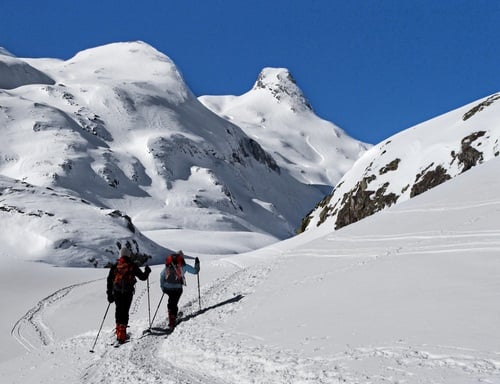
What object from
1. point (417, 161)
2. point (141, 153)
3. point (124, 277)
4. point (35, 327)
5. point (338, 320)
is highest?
point (141, 153)

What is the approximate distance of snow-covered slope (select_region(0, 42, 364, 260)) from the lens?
114 metres

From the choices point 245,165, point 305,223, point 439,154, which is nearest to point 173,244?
point 305,223

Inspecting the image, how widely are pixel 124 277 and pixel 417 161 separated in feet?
110

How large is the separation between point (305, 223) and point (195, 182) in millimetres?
86207

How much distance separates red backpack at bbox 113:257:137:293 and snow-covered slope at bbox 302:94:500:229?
29.2 meters

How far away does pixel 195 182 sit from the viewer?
5389 inches

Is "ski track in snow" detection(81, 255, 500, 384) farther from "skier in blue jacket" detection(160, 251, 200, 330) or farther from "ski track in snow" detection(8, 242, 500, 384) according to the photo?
"skier in blue jacket" detection(160, 251, 200, 330)

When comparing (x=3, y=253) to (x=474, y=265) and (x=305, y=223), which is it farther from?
(x=474, y=265)

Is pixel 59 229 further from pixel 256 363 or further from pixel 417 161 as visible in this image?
pixel 256 363

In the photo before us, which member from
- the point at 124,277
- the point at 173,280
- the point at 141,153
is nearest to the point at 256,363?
the point at 124,277

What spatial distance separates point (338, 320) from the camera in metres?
9.73

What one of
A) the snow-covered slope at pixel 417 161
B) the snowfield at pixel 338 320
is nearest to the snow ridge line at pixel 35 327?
the snowfield at pixel 338 320

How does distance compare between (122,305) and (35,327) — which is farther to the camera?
(35,327)

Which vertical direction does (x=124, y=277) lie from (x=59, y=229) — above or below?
below
